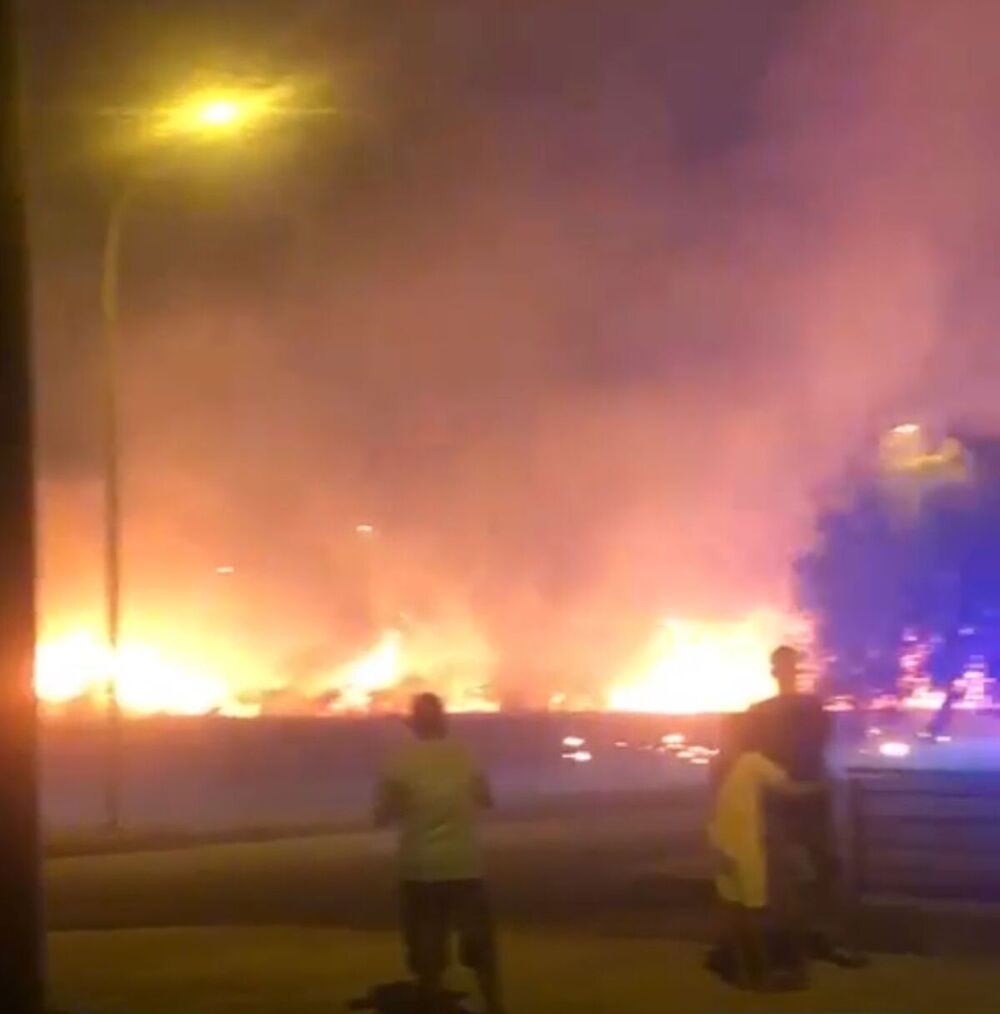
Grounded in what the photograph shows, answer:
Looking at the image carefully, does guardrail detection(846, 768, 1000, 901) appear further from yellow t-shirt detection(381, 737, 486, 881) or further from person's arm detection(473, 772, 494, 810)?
yellow t-shirt detection(381, 737, 486, 881)

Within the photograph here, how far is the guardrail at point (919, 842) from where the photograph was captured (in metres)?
17.8

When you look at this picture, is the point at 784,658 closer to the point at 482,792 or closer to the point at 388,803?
the point at 482,792

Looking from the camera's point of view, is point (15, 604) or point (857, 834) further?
point (857, 834)

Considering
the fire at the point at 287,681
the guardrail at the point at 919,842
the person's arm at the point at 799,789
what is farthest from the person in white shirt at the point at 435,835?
the fire at the point at 287,681

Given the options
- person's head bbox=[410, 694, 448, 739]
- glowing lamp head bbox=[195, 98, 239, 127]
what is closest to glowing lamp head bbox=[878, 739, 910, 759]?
glowing lamp head bbox=[195, 98, 239, 127]

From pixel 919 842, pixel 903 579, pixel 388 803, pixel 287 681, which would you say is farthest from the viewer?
pixel 287 681

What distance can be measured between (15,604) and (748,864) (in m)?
7.20

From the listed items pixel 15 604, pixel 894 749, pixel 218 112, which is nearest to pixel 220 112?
pixel 218 112

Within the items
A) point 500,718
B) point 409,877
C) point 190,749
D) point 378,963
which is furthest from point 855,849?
point 500,718

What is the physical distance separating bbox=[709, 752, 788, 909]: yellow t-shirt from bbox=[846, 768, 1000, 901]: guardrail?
430 centimetres

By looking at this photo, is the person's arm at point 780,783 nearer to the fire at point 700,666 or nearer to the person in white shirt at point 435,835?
the person in white shirt at point 435,835

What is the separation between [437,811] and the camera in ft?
37.2

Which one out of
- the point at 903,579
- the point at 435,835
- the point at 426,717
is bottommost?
the point at 435,835

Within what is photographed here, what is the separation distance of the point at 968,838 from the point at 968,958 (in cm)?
806
